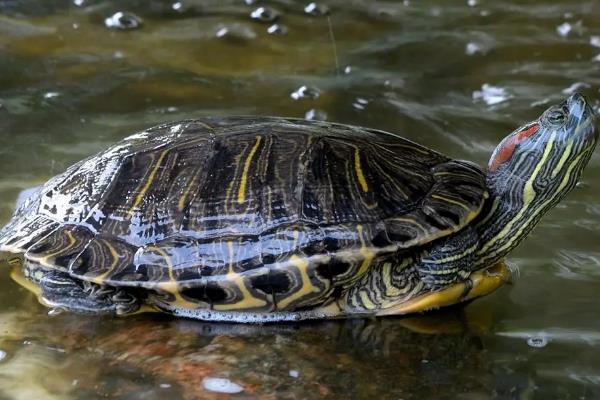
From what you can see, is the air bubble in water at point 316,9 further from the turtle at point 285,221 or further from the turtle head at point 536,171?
the turtle head at point 536,171

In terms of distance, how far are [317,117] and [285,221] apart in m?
2.30

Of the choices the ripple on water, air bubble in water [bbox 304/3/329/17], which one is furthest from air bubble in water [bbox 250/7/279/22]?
the ripple on water

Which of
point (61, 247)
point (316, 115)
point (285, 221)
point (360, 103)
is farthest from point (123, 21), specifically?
point (285, 221)

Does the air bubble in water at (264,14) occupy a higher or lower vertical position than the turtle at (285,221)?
higher

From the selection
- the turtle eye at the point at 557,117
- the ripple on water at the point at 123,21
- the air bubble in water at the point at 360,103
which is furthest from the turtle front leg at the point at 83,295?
the ripple on water at the point at 123,21

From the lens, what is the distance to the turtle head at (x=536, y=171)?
135 inches

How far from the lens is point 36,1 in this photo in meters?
7.21

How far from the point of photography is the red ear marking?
11.6ft

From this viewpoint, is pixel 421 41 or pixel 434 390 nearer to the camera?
pixel 434 390

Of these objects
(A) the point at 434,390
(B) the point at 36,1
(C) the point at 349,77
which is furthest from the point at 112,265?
(B) the point at 36,1

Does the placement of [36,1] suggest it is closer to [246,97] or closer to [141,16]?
[141,16]

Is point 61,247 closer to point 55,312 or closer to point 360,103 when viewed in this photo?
point 55,312

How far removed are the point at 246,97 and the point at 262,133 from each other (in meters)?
2.27

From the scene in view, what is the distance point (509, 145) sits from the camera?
11.8 feet
